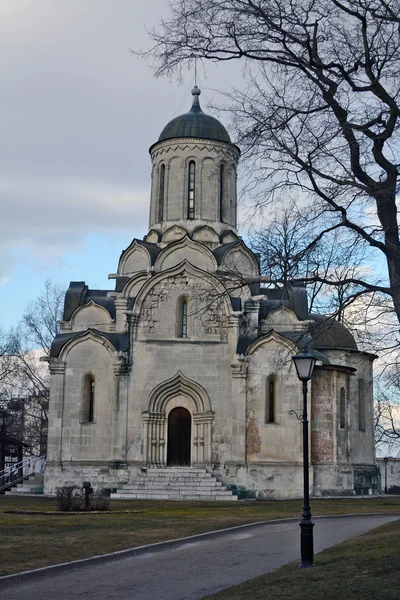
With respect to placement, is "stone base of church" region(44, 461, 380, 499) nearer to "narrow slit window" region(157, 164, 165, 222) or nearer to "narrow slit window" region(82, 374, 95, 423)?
"narrow slit window" region(82, 374, 95, 423)

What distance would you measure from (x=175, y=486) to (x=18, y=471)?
8730 millimetres

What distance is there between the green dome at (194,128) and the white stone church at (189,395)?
5.49 m

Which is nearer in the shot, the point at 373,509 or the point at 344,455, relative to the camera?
the point at 373,509

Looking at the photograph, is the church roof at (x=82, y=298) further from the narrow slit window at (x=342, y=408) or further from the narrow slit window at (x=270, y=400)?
the narrow slit window at (x=342, y=408)

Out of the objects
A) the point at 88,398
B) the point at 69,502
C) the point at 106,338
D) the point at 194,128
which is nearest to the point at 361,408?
the point at 106,338

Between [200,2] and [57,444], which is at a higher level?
[200,2]

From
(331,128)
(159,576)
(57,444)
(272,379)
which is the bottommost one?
(159,576)

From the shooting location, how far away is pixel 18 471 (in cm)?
3591

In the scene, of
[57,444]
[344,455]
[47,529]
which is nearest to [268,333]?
[344,455]

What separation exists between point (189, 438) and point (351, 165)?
21111 millimetres

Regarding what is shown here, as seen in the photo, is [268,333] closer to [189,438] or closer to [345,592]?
[189,438]

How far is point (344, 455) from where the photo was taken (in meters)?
33.3

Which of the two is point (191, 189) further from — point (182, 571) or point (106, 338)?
point (182, 571)

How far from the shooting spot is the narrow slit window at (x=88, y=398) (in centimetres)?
3250
